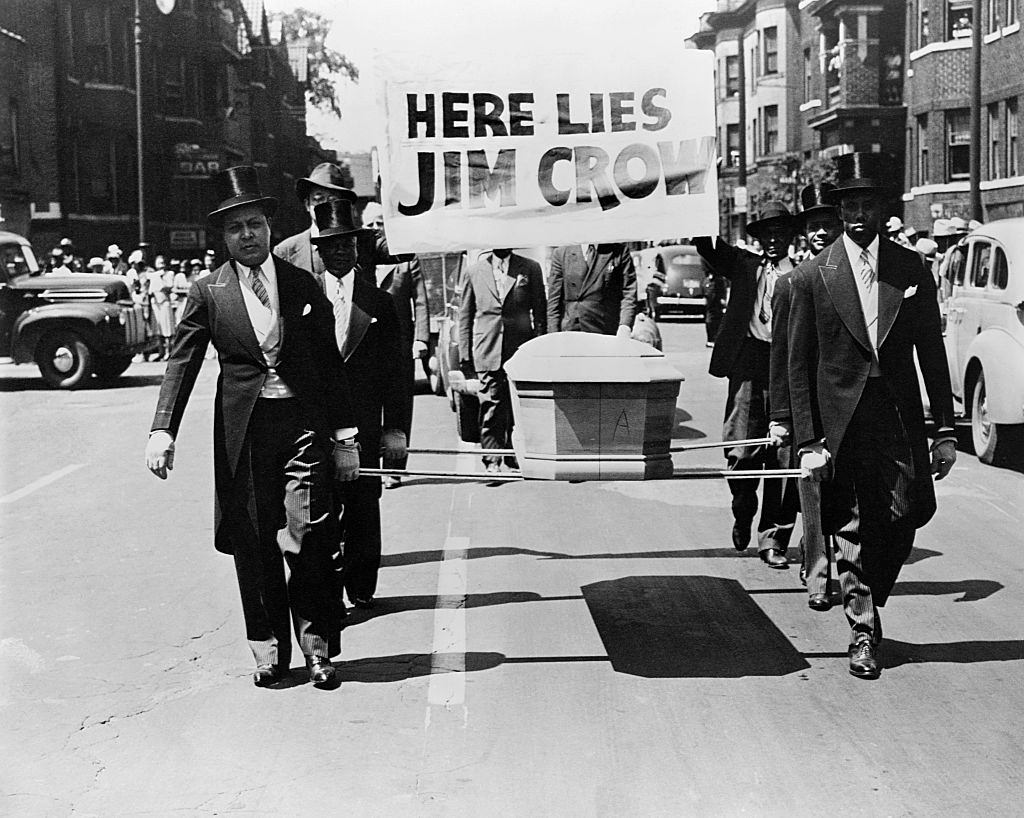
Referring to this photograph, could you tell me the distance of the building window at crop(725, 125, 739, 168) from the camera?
60375 millimetres

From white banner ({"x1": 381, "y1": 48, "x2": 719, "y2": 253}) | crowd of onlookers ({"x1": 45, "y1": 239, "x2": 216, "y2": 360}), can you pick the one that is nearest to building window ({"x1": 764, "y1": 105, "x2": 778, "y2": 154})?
crowd of onlookers ({"x1": 45, "y1": 239, "x2": 216, "y2": 360})

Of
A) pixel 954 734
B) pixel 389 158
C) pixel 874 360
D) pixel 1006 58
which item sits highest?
pixel 1006 58

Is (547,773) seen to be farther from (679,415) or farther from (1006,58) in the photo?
(1006,58)

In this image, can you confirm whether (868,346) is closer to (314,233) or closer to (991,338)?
(314,233)

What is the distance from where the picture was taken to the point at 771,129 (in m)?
53.8

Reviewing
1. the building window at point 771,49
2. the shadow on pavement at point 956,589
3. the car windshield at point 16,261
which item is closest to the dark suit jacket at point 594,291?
the shadow on pavement at point 956,589

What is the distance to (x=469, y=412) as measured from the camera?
39.4 feet

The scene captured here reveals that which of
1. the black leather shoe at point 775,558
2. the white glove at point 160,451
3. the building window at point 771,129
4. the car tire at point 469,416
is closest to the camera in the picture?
the white glove at point 160,451

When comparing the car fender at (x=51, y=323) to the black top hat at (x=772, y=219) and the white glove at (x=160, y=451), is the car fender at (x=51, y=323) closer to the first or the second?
the black top hat at (x=772, y=219)

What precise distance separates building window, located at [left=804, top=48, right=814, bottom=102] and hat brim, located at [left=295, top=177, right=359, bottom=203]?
3457 centimetres

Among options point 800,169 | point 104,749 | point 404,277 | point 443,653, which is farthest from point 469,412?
point 800,169

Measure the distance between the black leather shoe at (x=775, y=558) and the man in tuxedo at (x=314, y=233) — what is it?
9.15 ft

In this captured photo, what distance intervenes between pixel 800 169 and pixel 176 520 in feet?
96.7

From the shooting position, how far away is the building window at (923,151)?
3422 centimetres
